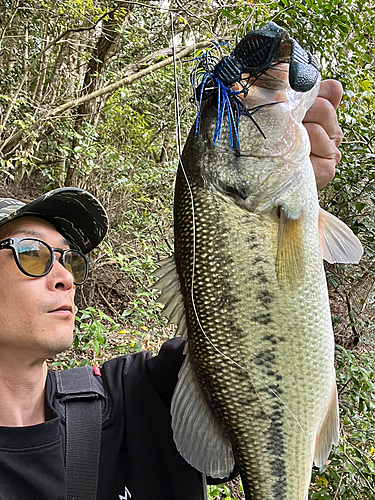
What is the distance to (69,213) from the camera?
2.05 meters

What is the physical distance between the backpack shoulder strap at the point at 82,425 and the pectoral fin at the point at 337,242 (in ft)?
3.43

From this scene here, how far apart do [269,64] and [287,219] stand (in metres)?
0.49

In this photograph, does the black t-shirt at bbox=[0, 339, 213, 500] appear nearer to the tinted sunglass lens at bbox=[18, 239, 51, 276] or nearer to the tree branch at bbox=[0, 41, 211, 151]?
the tinted sunglass lens at bbox=[18, 239, 51, 276]

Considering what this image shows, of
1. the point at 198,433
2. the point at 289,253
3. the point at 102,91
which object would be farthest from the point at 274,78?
the point at 102,91

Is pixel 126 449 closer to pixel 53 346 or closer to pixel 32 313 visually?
pixel 53 346

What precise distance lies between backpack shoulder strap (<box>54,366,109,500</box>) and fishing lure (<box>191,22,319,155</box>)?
3.66ft

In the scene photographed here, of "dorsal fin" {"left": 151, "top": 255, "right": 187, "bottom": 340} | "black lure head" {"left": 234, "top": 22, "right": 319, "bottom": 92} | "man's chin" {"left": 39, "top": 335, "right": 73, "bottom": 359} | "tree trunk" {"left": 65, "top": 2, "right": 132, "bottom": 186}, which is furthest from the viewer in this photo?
"tree trunk" {"left": 65, "top": 2, "right": 132, "bottom": 186}

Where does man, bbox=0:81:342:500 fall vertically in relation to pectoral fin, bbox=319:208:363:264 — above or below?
below

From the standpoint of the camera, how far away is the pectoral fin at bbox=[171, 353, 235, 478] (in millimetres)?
1438

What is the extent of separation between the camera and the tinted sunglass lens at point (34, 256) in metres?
1.75

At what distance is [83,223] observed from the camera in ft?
6.97

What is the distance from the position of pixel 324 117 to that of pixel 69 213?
120cm

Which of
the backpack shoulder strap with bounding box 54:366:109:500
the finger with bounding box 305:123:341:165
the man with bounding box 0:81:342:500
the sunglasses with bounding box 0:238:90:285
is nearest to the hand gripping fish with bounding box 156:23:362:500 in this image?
the finger with bounding box 305:123:341:165

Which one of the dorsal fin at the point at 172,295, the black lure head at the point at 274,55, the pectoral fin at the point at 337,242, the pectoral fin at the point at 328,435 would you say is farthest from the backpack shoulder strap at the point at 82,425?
the black lure head at the point at 274,55
